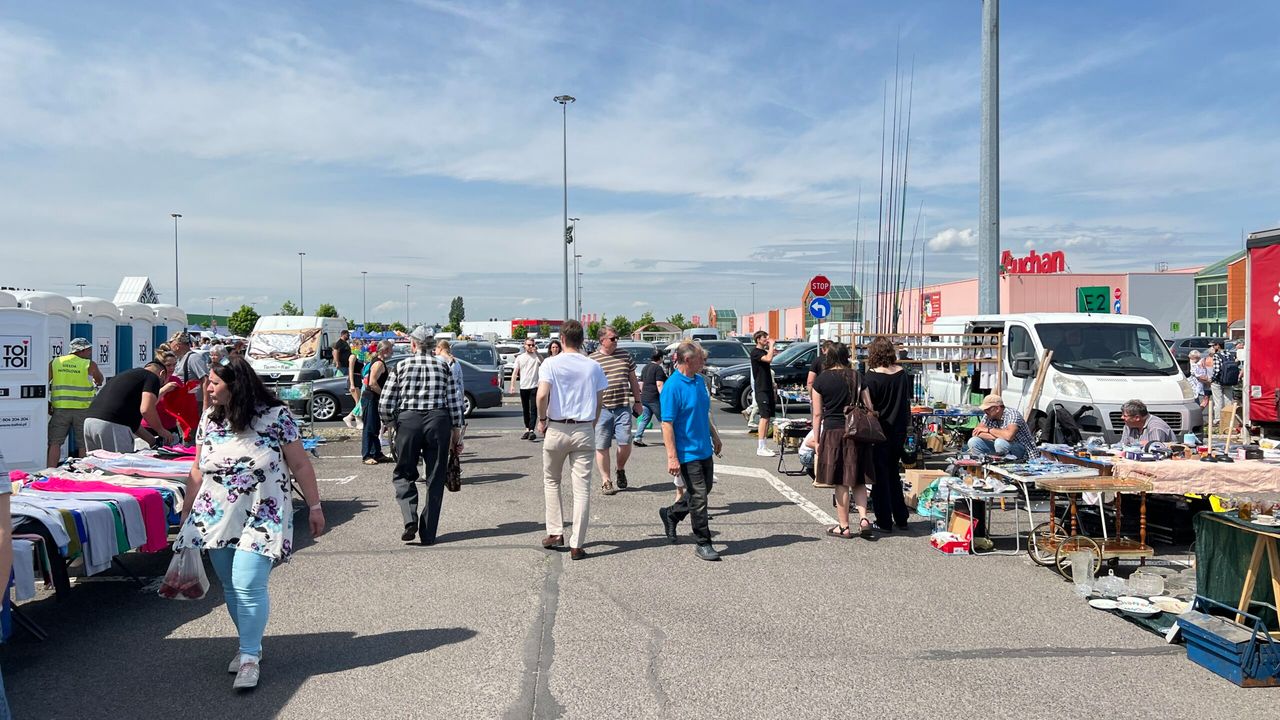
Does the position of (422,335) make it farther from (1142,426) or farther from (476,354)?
(476,354)

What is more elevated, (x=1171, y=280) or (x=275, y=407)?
(x=1171, y=280)

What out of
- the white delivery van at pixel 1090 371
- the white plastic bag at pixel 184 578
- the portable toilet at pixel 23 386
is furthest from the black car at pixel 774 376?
the white plastic bag at pixel 184 578

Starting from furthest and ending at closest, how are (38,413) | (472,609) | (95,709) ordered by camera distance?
(38,413)
(472,609)
(95,709)

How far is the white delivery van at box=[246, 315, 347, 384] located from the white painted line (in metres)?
16.2

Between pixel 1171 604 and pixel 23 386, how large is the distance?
12926 millimetres

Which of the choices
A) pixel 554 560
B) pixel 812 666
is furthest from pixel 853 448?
pixel 812 666

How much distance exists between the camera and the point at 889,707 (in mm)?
4230

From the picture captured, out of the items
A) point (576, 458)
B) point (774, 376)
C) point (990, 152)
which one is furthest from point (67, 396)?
point (990, 152)

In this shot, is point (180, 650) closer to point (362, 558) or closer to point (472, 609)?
point (472, 609)

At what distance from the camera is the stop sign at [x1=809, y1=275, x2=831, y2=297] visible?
58.2 feet

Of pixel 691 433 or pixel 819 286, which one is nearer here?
pixel 691 433

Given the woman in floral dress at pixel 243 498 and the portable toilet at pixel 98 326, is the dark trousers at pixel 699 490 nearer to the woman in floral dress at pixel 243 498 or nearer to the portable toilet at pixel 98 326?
the woman in floral dress at pixel 243 498

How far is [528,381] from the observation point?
1536 centimetres

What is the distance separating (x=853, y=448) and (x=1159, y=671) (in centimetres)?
316
